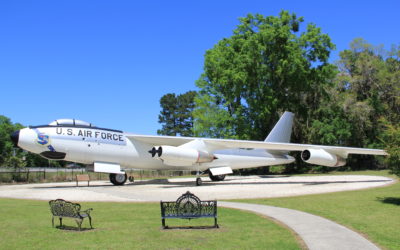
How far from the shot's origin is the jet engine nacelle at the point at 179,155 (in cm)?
2423

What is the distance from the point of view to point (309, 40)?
43125mm

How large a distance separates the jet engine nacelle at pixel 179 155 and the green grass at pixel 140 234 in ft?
36.9

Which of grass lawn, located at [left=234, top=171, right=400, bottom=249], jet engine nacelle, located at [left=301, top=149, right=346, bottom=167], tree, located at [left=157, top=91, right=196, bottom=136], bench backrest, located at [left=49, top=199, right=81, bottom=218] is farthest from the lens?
tree, located at [left=157, top=91, right=196, bottom=136]

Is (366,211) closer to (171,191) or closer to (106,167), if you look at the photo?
(171,191)

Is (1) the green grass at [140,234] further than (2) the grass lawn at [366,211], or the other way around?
(2) the grass lawn at [366,211]

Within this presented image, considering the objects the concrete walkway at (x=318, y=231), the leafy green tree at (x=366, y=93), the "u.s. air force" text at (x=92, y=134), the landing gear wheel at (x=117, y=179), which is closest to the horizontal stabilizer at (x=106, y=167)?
the landing gear wheel at (x=117, y=179)

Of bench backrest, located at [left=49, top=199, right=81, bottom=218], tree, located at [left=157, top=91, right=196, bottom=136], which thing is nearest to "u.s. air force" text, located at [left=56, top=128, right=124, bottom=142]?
bench backrest, located at [left=49, top=199, right=81, bottom=218]

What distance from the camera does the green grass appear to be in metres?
8.25

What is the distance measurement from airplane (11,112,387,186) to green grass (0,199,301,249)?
1132 centimetres

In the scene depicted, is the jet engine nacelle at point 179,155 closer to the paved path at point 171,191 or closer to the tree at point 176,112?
the paved path at point 171,191

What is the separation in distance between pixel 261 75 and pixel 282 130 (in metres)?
10.4

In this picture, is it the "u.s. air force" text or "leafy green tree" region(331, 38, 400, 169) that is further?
"leafy green tree" region(331, 38, 400, 169)

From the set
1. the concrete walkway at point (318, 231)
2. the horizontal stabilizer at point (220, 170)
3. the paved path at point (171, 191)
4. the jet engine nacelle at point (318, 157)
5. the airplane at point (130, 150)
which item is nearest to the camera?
the concrete walkway at point (318, 231)

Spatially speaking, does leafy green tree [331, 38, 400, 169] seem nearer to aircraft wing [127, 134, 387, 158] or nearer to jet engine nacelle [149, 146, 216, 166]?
aircraft wing [127, 134, 387, 158]
